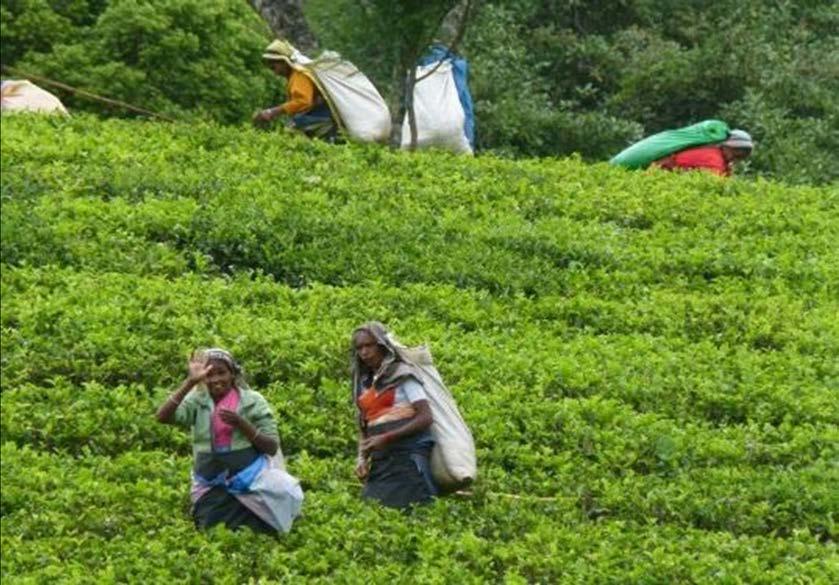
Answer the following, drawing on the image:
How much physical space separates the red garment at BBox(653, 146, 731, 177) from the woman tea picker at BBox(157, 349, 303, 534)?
8.97 meters

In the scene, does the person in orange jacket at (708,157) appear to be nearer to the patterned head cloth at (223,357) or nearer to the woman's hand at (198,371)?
the patterned head cloth at (223,357)

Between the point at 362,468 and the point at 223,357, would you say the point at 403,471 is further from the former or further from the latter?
the point at 223,357

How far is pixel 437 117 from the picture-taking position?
19.6m

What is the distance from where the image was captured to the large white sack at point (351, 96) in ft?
60.6

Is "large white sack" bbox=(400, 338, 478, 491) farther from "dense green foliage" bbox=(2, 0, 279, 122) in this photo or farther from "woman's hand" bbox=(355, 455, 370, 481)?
"dense green foliage" bbox=(2, 0, 279, 122)

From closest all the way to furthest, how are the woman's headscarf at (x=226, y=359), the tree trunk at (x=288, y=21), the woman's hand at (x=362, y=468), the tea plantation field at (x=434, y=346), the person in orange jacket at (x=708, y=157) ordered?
the woman's headscarf at (x=226, y=359) → the tea plantation field at (x=434, y=346) → the woman's hand at (x=362, y=468) → the person in orange jacket at (x=708, y=157) → the tree trunk at (x=288, y=21)

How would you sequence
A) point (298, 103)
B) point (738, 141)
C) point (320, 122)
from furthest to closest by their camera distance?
point (738, 141)
point (320, 122)
point (298, 103)

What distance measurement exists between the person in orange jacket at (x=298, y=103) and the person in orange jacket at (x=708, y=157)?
295 centimetres

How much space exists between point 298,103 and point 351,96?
1.43 feet

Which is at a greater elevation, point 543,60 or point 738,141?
point 543,60

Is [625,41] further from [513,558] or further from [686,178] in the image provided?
[513,558]

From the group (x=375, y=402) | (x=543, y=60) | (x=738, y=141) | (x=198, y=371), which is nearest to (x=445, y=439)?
(x=375, y=402)

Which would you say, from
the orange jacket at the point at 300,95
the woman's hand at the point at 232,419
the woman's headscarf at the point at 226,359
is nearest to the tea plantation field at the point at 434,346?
the woman's hand at the point at 232,419

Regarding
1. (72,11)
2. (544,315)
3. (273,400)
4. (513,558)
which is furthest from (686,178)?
(513,558)
